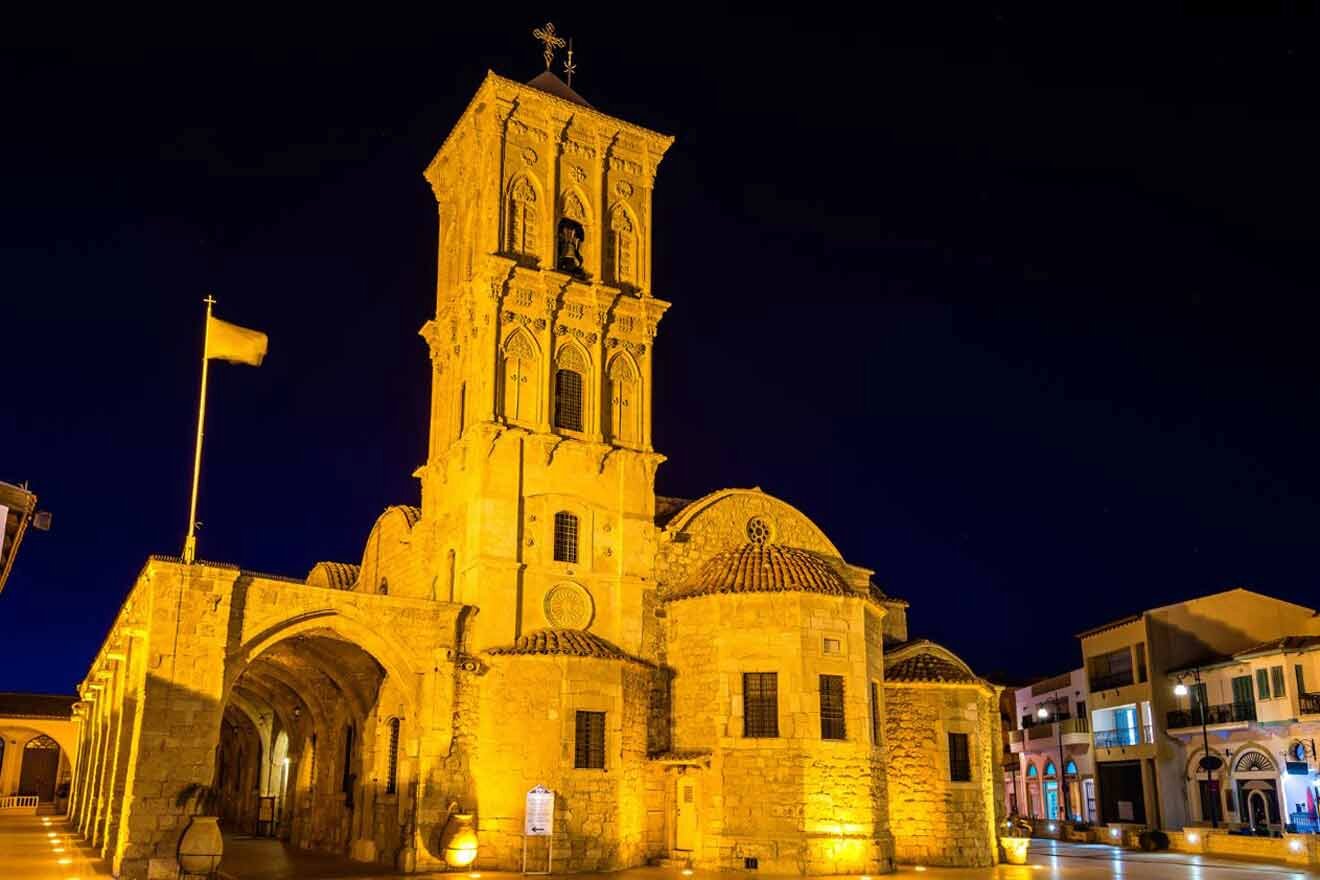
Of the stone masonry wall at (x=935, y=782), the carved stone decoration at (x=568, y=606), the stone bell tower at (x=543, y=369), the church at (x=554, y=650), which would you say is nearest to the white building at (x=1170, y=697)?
the church at (x=554, y=650)

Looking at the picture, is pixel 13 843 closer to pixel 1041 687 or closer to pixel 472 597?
pixel 472 597

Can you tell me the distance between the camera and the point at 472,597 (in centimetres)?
2811

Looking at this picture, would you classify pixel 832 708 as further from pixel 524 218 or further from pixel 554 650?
pixel 524 218

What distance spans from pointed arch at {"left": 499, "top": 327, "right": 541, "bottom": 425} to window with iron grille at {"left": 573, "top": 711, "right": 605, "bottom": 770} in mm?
7831

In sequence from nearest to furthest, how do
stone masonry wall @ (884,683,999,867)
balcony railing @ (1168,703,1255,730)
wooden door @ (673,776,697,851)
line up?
wooden door @ (673,776,697,851) < stone masonry wall @ (884,683,999,867) < balcony railing @ (1168,703,1255,730)

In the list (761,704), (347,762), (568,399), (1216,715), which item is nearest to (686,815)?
(761,704)

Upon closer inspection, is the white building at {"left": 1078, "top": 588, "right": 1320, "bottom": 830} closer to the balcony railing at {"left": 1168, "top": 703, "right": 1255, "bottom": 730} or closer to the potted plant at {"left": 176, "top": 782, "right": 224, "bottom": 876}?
the balcony railing at {"left": 1168, "top": 703, "right": 1255, "bottom": 730}

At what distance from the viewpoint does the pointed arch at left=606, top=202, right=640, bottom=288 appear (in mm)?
33500

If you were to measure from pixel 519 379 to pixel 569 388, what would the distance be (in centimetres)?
171

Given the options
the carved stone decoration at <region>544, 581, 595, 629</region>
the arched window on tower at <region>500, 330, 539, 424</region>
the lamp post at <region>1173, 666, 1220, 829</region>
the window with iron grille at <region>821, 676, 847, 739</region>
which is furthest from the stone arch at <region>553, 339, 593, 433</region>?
the lamp post at <region>1173, 666, 1220, 829</region>

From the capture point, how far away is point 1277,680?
39656 millimetres

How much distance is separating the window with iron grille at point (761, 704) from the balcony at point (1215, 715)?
74.3 feet

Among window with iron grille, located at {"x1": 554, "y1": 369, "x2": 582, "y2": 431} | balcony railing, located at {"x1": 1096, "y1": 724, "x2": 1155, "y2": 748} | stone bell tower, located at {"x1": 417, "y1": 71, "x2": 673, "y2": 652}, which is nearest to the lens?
stone bell tower, located at {"x1": 417, "y1": 71, "x2": 673, "y2": 652}

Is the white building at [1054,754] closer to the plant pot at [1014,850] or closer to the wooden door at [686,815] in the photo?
the plant pot at [1014,850]
